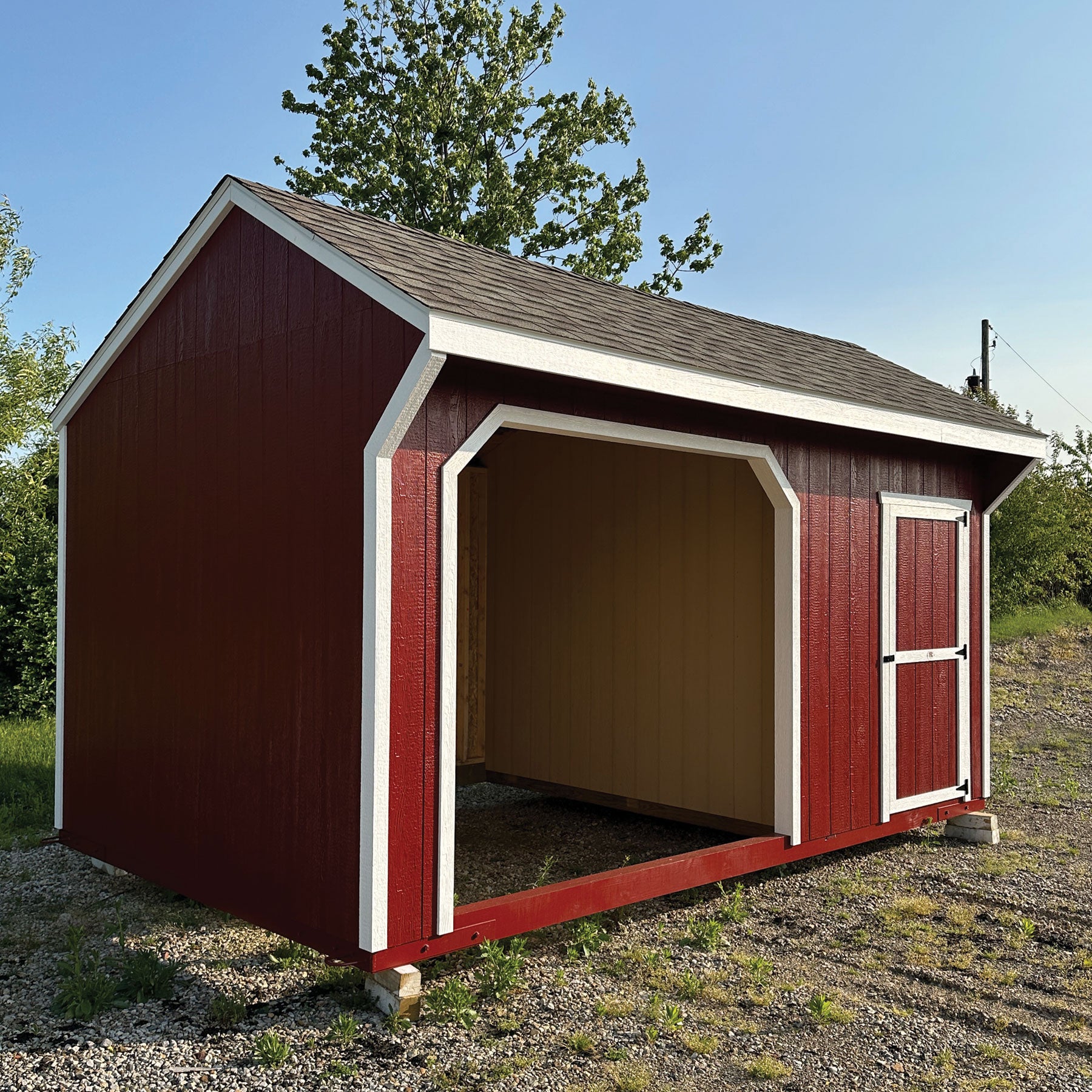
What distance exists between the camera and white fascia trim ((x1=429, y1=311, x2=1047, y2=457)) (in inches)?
143

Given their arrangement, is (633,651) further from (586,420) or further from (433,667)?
(433,667)

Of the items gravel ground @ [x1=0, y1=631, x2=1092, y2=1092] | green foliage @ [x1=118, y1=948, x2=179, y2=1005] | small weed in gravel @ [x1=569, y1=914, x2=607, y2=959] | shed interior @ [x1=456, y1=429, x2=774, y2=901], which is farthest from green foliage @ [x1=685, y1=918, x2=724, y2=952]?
green foliage @ [x1=118, y1=948, x2=179, y2=1005]

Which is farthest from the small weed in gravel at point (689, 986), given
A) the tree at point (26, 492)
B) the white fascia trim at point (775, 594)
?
the tree at point (26, 492)

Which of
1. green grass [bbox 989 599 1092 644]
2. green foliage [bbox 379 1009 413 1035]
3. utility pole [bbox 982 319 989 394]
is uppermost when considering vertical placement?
utility pole [bbox 982 319 989 394]

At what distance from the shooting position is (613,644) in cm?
682

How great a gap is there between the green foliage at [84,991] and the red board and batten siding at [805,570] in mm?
1114

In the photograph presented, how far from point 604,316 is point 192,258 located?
1887 mm

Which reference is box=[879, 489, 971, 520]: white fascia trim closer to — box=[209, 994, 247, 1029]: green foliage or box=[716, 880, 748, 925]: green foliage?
box=[716, 880, 748, 925]: green foliage

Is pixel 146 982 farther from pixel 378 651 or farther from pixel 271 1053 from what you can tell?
pixel 378 651

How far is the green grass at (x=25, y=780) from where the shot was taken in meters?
6.82

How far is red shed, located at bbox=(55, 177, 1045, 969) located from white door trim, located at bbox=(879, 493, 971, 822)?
30 millimetres

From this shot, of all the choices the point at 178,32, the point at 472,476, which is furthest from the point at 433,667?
the point at 178,32

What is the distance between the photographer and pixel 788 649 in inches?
208

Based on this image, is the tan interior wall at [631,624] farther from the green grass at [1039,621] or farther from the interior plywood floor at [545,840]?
the green grass at [1039,621]
